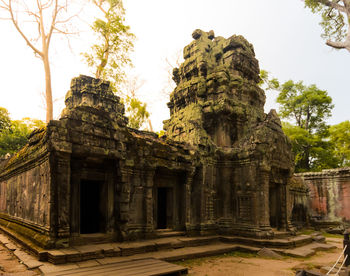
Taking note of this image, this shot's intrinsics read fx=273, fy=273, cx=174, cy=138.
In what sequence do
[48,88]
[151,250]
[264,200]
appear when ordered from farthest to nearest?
[48,88] < [264,200] < [151,250]

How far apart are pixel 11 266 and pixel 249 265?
5910mm

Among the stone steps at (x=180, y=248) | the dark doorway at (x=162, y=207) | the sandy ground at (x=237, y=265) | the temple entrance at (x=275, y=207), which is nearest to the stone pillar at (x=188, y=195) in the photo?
the stone steps at (x=180, y=248)

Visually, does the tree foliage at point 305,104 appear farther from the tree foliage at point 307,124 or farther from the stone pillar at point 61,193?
the stone pillar at point 61,193

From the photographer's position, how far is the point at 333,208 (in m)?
18.2

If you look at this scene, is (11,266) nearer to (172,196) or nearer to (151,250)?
(151,250)

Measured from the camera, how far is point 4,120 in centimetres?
2588

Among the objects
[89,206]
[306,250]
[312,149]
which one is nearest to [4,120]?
[89,206]

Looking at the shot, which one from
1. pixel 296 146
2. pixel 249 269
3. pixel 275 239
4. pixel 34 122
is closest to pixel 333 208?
pixel 296 146

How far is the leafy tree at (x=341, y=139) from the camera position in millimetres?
26594

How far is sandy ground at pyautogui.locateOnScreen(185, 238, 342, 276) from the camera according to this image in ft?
22.3

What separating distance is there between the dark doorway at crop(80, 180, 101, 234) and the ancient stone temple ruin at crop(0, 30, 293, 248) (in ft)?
0.11

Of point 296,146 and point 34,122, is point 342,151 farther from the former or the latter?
point 34,122

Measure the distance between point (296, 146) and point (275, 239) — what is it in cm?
1877

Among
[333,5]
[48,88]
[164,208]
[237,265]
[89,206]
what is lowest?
[237,265]
